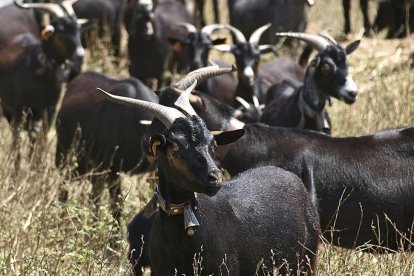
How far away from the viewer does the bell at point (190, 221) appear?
599 cm

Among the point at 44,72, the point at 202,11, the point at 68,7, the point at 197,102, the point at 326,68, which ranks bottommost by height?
the point at 202,11

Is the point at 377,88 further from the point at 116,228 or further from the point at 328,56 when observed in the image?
the point at 116,228

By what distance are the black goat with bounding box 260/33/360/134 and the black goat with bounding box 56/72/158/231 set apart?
4.73 feet

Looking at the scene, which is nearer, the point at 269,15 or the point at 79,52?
the point at 79,52

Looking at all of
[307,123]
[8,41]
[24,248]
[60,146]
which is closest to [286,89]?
[307,123]

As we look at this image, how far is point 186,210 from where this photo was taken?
6059 millimetres

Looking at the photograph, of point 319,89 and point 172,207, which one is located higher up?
point 172,207

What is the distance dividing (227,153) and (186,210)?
209 cm

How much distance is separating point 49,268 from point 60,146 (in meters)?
3.56

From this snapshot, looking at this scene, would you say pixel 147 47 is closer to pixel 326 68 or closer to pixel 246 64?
pixel 246 64

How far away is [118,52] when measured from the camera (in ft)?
53.1

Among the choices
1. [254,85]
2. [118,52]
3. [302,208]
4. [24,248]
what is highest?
[302,208]

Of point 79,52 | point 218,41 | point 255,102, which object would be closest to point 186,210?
point 255,102

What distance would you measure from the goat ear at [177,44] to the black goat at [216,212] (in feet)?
19.8
